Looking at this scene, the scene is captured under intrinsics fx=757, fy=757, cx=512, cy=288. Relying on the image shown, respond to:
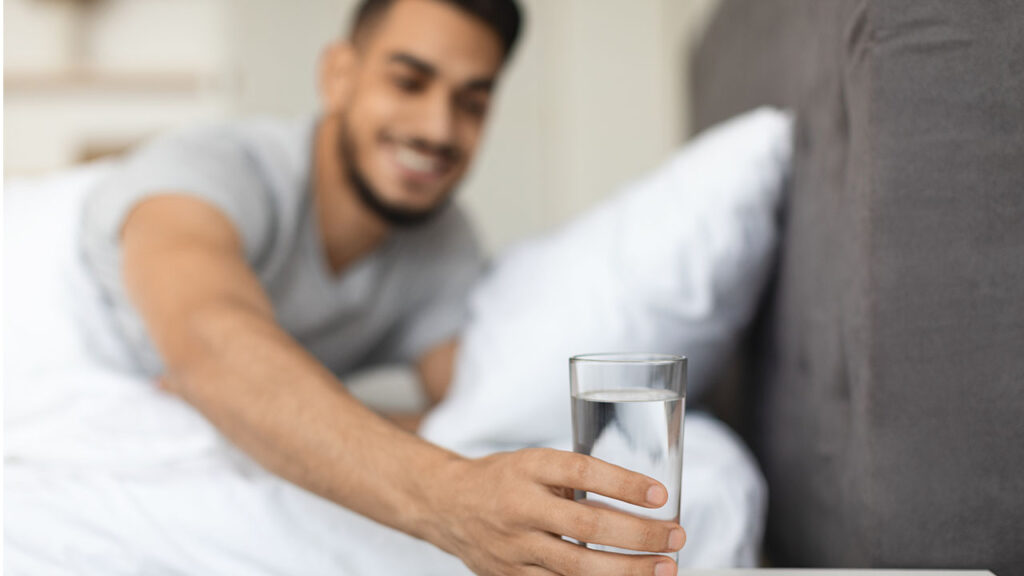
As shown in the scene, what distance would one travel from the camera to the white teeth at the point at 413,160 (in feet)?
4.50

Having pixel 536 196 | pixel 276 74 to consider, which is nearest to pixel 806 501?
pixel 536 196

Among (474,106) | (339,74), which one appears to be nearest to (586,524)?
(474,106)

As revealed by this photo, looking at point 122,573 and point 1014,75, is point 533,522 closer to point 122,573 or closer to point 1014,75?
point 122,573

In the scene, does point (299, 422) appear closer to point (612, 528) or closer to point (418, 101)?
point (612, 528)

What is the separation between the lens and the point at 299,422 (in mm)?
621

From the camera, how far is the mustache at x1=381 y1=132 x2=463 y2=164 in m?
1.35

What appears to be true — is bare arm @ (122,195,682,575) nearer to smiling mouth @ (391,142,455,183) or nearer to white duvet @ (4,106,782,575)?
white duvet @ (4,106,782,575)

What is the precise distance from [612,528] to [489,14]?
1.10 metres

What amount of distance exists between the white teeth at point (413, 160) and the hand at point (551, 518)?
92cm

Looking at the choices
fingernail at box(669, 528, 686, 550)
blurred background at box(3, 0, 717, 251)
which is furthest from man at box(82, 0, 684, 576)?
blurred background at box(3, 0, 717, 251)

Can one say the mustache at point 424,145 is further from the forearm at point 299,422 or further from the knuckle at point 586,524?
the knuckle at point 586,524

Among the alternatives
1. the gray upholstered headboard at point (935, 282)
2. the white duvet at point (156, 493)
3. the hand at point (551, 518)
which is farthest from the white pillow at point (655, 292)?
the hand at point (551, 518)

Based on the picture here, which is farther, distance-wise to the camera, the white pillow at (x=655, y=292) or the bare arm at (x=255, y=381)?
the white pillow at (x=655, y=292)

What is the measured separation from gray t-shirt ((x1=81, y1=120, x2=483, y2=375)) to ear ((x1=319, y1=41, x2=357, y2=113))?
101 mm
